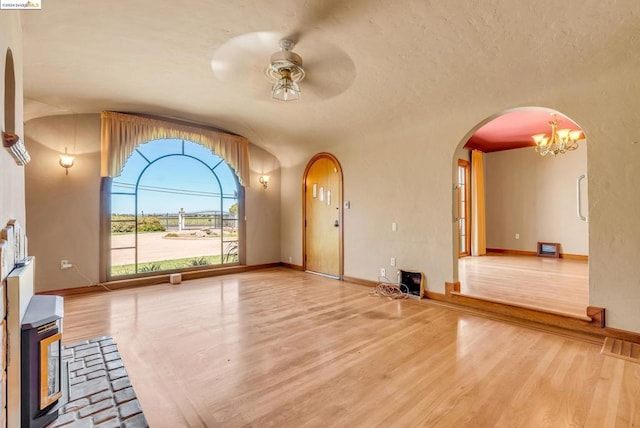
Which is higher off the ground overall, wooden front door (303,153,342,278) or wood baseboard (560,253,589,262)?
wooden front door (303,153,342,278)

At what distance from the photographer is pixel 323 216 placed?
586cm

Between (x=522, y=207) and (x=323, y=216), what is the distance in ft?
17.6

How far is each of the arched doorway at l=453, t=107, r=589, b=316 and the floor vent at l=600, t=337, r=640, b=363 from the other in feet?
5.76

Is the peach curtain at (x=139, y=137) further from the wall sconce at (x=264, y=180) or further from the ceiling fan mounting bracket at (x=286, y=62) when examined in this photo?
the ceiling fan mounting bracket at (x=286, y=62)

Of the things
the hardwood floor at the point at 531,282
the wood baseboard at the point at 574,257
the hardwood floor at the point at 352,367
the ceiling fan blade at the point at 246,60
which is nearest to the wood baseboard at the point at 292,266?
the hardwood floor at the point at 352,367

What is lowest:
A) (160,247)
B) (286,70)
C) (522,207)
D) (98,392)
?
(98,392)

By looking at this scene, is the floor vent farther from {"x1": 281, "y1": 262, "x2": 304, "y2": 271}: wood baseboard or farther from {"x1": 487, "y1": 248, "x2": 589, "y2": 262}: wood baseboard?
{"x1": 487, "y1": 248, "x2": 589, "y2": 262}: wood baseboard

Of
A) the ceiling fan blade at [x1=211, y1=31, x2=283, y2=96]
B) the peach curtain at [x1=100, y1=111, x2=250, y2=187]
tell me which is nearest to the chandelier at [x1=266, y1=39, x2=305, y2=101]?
the ceiling fan blade at [x1=211, y1=31, x2=283, y2=96]

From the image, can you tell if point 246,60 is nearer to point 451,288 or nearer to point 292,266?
point 451,288

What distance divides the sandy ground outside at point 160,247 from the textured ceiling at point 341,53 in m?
2.12

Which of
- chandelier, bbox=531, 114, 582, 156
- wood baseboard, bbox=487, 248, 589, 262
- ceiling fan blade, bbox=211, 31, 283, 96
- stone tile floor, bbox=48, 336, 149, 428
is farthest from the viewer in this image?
wood baseboard, bbox=487, 248, 589, 262

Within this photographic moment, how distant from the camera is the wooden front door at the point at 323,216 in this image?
5543 millimetres

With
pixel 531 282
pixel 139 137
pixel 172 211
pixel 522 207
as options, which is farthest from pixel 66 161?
pixel 522 207

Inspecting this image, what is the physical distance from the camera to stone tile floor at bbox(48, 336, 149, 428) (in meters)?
1.74
